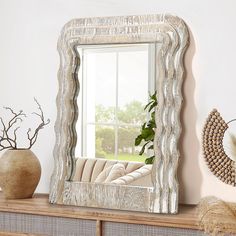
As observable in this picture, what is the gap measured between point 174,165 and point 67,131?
24.0 inches

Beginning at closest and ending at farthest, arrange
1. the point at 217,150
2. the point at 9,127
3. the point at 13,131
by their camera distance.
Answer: the point at 217,150 → the point at 9,127 → the point at 13,131

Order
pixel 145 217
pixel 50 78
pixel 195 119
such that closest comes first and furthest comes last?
pixel 145 217 < pixel 195 119 < pixel 50 78

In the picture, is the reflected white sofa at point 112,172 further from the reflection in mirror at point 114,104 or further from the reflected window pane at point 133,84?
the reflected window pane at point 133,84

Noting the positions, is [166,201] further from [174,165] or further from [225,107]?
[225,107]

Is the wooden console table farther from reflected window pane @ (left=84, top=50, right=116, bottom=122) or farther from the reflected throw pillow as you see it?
reflected window pane @ (left=84, top=50, right=116, bottom=122)

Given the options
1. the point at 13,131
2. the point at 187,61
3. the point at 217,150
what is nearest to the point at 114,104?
the point at 187,61

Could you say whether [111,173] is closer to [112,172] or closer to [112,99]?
[112,172]

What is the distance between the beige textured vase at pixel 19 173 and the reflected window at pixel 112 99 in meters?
0.24

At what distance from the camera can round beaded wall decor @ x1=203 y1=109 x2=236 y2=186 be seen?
9.73ft

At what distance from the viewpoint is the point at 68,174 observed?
3207 mm

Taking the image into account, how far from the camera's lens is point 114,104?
3.20 meters

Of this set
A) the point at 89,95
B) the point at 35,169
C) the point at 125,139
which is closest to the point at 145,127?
the point at 125,139

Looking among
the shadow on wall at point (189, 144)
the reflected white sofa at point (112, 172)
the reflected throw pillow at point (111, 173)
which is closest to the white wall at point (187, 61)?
the shadow on wall at point (189, 144)

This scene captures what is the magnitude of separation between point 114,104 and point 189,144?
444 millimetres
